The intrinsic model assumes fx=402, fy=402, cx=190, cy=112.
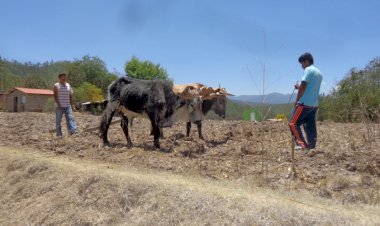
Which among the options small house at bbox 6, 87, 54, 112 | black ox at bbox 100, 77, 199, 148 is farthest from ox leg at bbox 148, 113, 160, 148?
small house at bbox 6, 87, 54, 112

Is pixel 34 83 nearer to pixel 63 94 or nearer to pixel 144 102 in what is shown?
pixel 63 94

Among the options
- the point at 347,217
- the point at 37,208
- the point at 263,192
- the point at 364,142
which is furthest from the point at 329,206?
the point at 37,208

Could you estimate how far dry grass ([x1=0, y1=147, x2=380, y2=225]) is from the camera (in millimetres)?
4410

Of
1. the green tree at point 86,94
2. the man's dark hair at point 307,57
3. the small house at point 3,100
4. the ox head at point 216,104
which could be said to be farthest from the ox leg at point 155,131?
the small house at point 3,100

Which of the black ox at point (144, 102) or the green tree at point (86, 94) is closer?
the black ox at point (144, 102)

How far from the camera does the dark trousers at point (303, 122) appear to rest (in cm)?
674

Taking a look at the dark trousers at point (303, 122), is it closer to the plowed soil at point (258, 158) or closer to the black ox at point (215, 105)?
the plowed soil at point (258, 158)

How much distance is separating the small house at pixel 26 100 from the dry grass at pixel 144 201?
31460 mm

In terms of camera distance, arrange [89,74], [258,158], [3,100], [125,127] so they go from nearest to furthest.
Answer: [258,158]
[125,127]
[3,100]
[89,74]

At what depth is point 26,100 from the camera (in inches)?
1437

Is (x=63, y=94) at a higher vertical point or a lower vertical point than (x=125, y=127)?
higher

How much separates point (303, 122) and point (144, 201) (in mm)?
3248

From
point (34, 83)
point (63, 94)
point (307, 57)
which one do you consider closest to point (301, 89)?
point (307, 57)

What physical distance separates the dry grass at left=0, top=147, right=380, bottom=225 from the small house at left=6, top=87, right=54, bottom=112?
31.5 m
